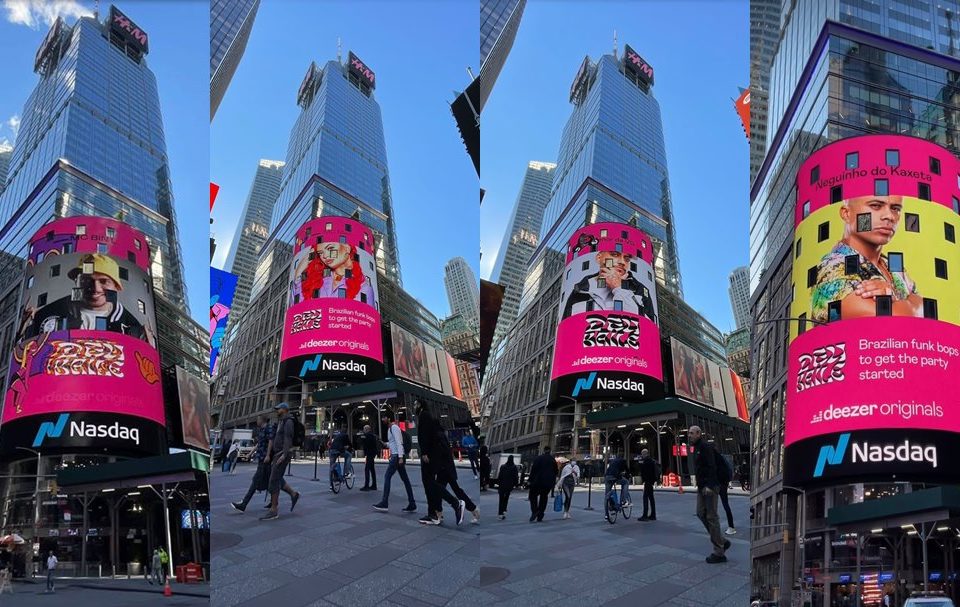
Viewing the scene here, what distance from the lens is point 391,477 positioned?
4.84m

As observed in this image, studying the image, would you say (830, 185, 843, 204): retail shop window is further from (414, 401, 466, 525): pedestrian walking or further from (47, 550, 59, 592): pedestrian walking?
(47, 550, 59, 592): pedestrian walking

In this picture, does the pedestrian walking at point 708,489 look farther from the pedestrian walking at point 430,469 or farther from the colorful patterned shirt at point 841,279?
the colorful patterned shirt at point 841,279

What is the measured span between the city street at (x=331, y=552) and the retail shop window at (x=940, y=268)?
39043mm

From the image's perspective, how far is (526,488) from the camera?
5000 millimetres

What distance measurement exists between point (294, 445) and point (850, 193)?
39731mm

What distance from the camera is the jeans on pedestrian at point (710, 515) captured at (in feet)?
15.1

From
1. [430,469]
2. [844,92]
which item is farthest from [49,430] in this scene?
[844,92]

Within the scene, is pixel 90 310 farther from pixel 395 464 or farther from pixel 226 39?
pixel 395 464

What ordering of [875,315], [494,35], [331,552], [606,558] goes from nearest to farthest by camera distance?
[331,552]
[606,558]
[494,35]
[875,315]

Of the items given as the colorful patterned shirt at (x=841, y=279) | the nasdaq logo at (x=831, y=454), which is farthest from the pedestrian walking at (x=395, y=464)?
the colorful patterned shirt at (x=841, y=279)

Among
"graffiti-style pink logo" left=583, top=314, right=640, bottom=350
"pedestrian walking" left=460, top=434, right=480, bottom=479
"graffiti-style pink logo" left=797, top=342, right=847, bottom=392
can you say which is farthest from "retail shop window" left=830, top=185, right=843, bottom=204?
"pedestrian walking" left=460, top=434, right=480, bottom=479

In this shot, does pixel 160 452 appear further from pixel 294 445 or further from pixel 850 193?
pixel 850 193

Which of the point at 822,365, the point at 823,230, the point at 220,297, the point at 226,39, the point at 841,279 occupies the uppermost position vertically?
the point at 823,230

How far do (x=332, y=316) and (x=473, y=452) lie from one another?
133 centimetres
